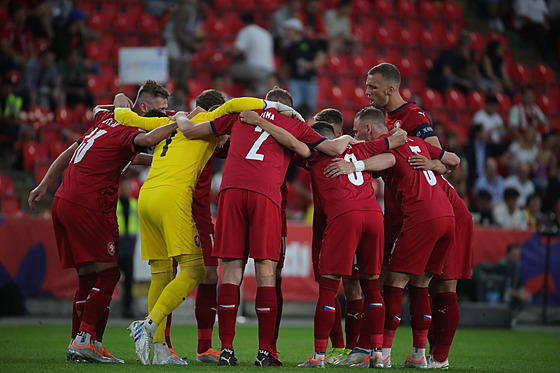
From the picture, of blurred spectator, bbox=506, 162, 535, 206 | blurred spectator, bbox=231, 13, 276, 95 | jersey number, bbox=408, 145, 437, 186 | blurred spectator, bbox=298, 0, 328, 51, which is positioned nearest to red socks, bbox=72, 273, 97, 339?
jersey number, bbox=408, 145, 437, 186

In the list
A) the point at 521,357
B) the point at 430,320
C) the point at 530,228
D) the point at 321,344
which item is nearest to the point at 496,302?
the point at 530,228

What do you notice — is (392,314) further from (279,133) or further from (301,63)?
(301,63)

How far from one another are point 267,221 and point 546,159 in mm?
11558

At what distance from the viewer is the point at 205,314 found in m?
6.92

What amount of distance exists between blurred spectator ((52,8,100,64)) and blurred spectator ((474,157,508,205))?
26.6ft

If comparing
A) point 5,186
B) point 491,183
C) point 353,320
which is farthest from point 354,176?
point 491,183

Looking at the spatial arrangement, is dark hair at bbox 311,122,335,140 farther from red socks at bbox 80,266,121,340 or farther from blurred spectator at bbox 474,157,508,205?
blurred spectator at bbox 474,157,508,205

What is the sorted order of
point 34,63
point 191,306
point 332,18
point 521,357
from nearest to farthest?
point 521,357
point 191,306
point 34,63
point 332,18

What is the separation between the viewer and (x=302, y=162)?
22.2ft

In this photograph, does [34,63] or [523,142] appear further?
[523,142]

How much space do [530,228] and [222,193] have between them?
27.0ft

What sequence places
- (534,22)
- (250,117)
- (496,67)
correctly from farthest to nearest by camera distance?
1. (534,22)
2. (496,67)
3. (250,117)

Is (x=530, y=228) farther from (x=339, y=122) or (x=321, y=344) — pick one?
(x=321, y=344)

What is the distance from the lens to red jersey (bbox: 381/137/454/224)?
21.6ft
